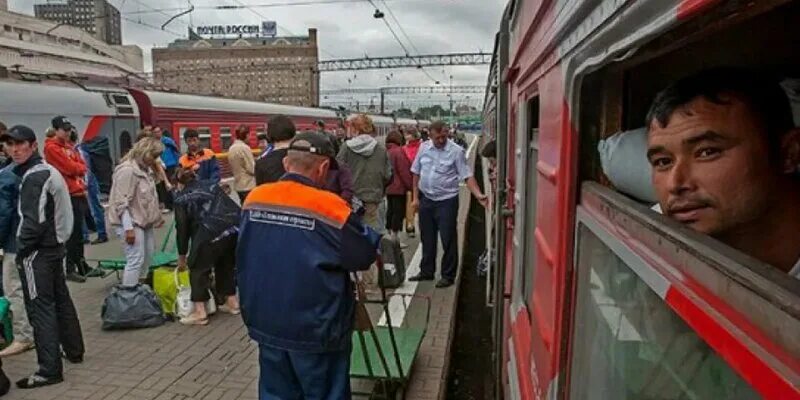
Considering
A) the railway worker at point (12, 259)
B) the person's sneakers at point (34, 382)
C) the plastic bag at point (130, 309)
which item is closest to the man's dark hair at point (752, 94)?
the railway worker at point (12, 259)

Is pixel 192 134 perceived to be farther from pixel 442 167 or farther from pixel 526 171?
pixel 526 171

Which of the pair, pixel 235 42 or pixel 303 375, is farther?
pixel 235 42

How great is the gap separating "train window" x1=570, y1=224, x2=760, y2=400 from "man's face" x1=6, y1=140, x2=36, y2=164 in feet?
12.8

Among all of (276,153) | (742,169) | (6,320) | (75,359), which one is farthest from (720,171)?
(6,320)

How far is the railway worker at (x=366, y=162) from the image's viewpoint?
20.1ft

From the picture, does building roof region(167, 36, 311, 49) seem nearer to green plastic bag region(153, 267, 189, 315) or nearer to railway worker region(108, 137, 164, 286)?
railway worker region(108, 137, 164, 286)

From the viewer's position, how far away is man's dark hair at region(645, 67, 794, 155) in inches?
40.4

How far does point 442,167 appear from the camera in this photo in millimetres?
6371

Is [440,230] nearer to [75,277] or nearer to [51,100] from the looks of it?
[75,277]

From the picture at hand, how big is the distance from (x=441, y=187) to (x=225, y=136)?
1181cm

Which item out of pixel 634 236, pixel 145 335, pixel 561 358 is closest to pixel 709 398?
pixel 634 236

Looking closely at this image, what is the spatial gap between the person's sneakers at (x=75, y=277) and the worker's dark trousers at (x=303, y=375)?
4680mm

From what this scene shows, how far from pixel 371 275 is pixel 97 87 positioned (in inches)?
375

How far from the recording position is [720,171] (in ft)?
3.31
